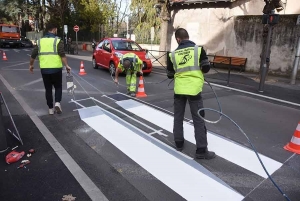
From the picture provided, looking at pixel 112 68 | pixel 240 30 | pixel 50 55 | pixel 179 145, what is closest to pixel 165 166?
pixel 179 145

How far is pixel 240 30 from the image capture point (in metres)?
15.0

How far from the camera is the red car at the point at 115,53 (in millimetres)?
11855

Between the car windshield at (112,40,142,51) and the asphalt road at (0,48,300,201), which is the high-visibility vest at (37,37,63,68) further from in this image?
the car windshield at (112,40,142,51)

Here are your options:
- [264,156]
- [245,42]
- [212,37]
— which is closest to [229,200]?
[264,156]

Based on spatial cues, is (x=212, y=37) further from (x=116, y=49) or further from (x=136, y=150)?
(x=136, y=150)

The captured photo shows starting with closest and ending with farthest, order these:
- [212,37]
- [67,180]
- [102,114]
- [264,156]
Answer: [67,180], [264,156], [102,114], [212,37]

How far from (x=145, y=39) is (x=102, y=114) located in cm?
1910

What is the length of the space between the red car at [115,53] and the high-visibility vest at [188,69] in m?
7.73

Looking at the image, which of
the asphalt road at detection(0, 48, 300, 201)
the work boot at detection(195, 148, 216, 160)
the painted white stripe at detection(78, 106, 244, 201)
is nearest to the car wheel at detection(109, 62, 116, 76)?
the asphalt road at detection(0, 48, 300, 201)

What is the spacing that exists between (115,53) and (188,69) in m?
8.27

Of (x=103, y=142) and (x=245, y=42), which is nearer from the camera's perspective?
(x=103, y=142)

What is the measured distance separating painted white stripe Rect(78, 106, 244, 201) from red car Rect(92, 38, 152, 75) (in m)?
6.46

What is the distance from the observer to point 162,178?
11.8ft

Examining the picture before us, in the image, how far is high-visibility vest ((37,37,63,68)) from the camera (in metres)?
5.71
